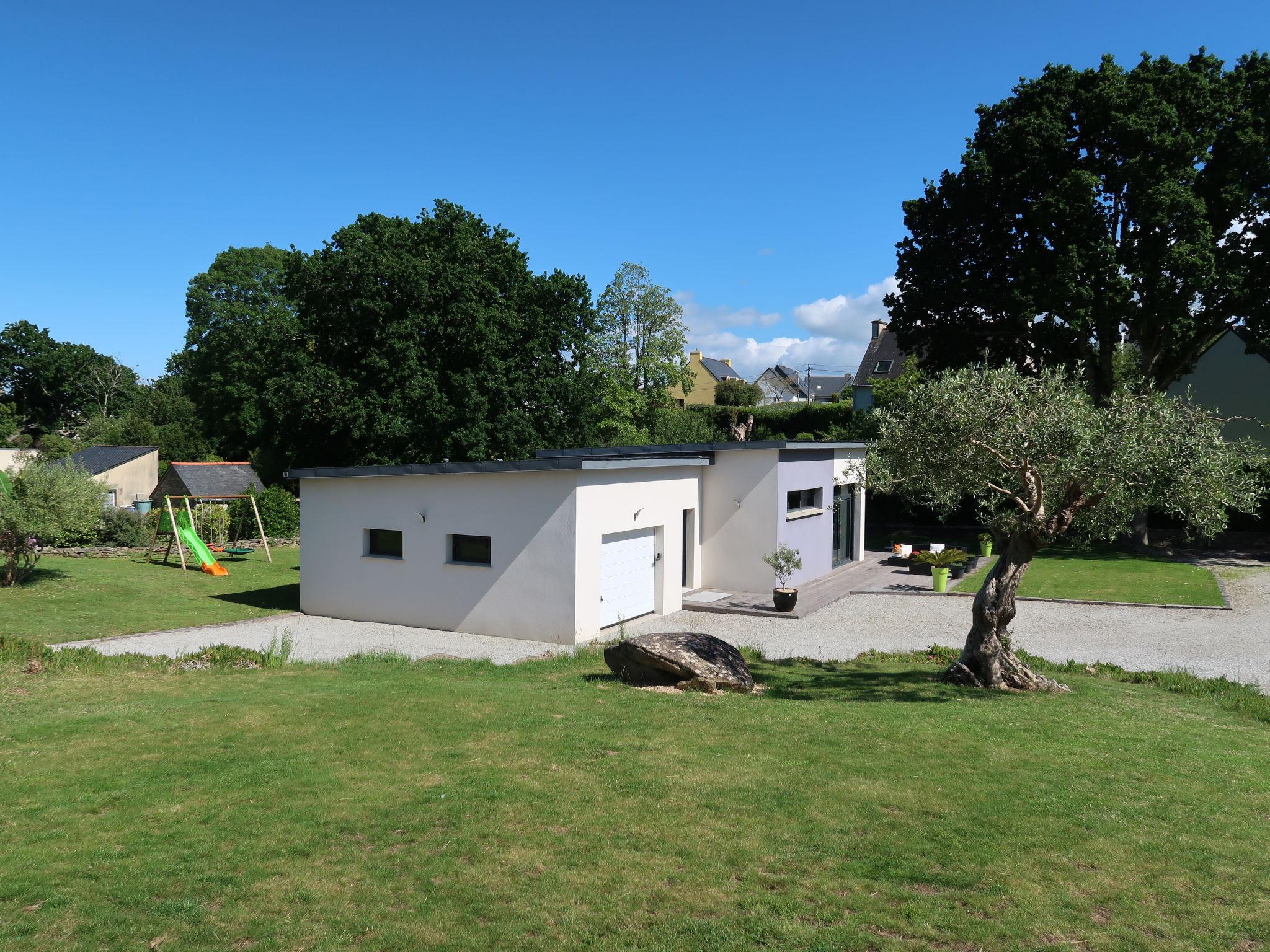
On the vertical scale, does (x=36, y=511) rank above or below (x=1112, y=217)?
below

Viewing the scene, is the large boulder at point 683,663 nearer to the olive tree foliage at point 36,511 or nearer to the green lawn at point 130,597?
the green lawn at point 130,597

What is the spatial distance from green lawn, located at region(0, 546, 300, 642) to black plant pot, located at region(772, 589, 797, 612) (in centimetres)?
1080

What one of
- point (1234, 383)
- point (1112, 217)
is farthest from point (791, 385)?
point (1112, 217)

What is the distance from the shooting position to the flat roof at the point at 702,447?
68.5 ft

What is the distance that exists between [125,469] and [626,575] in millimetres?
30188

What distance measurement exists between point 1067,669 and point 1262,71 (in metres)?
24.3

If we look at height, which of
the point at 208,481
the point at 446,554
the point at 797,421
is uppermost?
the point at 797,421

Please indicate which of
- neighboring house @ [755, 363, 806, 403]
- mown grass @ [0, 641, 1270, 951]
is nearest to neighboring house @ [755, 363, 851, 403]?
neighboring house @ [755, 363, 806, 403]

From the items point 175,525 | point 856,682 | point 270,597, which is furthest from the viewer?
point 175,525

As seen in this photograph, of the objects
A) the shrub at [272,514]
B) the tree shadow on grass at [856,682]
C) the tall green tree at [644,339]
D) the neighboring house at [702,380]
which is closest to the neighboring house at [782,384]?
the neighboring house at [702,380]

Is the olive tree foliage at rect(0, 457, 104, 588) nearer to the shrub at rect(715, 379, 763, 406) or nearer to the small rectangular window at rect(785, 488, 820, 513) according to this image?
the small rectangular window at rect(785, 488, 820, 513)

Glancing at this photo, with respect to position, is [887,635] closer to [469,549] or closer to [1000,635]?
[1000,635]

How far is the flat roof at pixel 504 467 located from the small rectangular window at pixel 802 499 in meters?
3.21

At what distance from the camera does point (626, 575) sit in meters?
17.4
